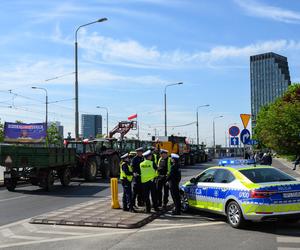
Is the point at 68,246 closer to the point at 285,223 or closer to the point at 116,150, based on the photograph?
the point at 285,223

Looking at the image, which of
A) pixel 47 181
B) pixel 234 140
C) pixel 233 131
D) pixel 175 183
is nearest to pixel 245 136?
pixel 233 131

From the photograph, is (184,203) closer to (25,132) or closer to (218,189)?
(218,189)

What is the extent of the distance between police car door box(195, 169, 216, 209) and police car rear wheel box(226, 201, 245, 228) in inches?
43.9

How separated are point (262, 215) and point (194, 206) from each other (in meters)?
2.82

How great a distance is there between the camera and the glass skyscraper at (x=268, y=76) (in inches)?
3597

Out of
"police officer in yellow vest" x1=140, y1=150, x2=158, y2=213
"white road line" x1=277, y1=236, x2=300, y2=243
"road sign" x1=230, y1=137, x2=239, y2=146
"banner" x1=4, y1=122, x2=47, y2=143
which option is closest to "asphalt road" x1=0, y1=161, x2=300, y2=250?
"white road line" x1=277, y1=236, x2=300, y2=243

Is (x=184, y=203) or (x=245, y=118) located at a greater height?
(x=245, y=118)

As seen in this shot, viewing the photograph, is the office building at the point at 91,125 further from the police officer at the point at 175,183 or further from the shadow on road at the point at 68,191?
the police officer at the point at 175,183

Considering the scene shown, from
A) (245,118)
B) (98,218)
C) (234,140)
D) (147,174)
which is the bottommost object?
(98,218)

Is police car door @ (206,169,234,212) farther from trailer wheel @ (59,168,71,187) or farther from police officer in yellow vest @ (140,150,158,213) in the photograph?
trailer wheel @ (59,168,71,187)

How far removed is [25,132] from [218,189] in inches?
1254

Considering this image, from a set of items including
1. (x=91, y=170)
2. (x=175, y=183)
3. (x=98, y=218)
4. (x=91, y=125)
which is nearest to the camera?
(x=98, y=218)

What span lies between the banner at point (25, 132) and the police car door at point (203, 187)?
98.6ft

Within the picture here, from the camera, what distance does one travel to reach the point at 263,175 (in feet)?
34.7
